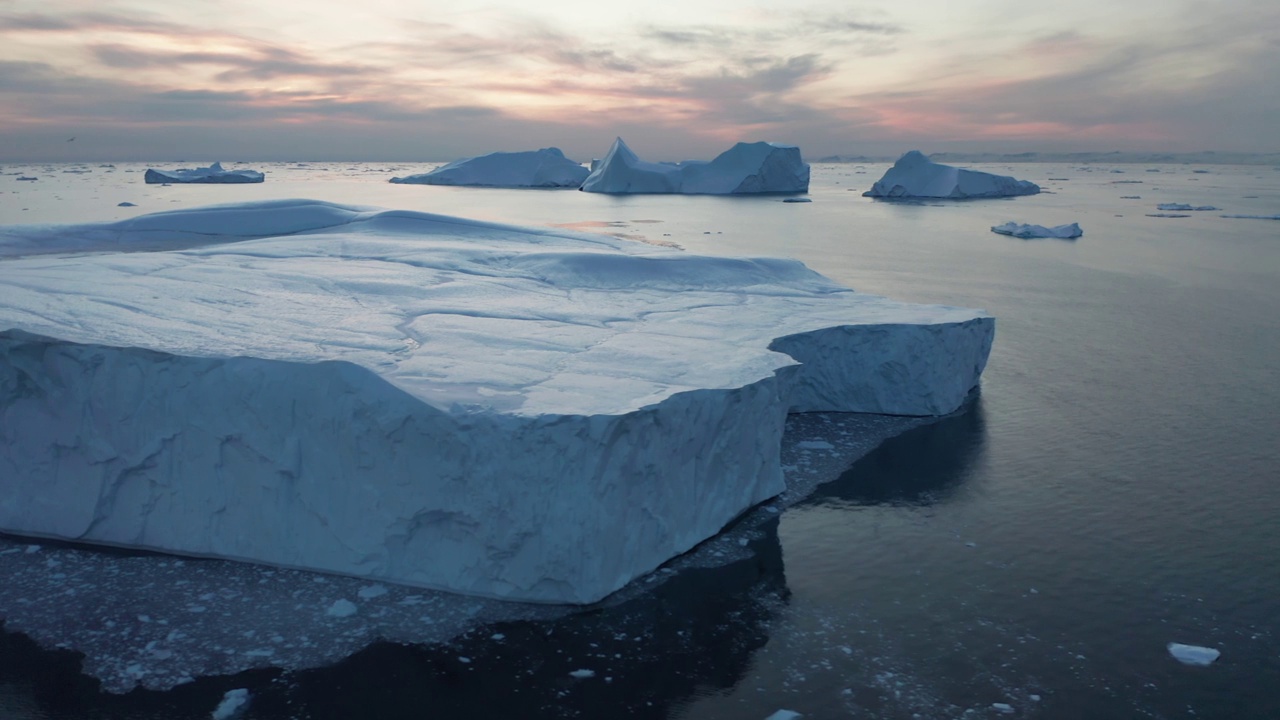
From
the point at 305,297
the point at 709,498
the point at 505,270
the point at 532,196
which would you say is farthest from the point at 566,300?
the point at 532,196

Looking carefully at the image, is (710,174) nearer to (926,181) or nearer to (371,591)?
(926,181)

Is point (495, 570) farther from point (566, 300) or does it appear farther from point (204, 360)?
point (566, 300)

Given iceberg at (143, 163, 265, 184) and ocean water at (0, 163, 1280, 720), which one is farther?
iceberg at (143, 163, 265, 184)

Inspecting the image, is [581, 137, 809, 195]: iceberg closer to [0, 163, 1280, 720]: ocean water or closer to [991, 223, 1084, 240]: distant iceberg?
[991, 223, 1084, 240]: distant iceberg

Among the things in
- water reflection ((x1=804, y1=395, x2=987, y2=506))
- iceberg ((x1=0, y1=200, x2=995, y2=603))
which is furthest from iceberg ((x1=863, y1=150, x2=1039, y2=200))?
iceberg ((x1=0, y1=200, x2=995, y2=603))

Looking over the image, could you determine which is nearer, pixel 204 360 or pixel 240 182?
pixel 204 360

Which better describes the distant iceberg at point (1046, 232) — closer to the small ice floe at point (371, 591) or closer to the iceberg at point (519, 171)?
the small ice floe at point (371, 591)
